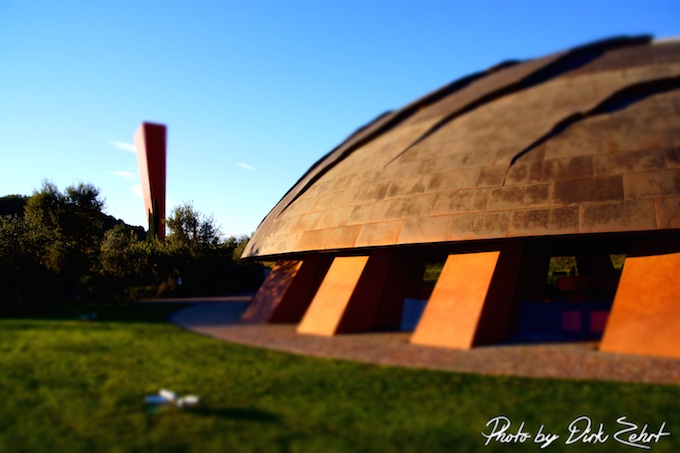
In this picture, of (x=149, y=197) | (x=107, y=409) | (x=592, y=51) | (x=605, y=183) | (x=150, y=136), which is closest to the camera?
(x=107, y=409)

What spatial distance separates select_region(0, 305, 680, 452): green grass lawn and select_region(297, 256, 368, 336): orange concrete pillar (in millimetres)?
4166

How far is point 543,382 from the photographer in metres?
10.2

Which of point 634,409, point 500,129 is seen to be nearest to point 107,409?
point 634,409

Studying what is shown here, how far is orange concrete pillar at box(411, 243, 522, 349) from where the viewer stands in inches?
562

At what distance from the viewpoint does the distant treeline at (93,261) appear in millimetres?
29344

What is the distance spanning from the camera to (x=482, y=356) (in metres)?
12.8

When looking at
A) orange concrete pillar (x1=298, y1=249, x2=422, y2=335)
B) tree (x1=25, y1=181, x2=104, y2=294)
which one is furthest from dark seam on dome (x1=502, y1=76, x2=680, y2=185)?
tree (x1=25, y1=181, x2=104, y2=294)

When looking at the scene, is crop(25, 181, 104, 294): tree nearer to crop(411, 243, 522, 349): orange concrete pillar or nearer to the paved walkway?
the paved walkway

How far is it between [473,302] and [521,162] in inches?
190

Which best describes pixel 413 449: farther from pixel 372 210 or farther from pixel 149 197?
pixel 149 197

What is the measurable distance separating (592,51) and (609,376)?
44.7 feet

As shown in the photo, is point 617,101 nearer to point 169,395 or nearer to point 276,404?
point 276,404
